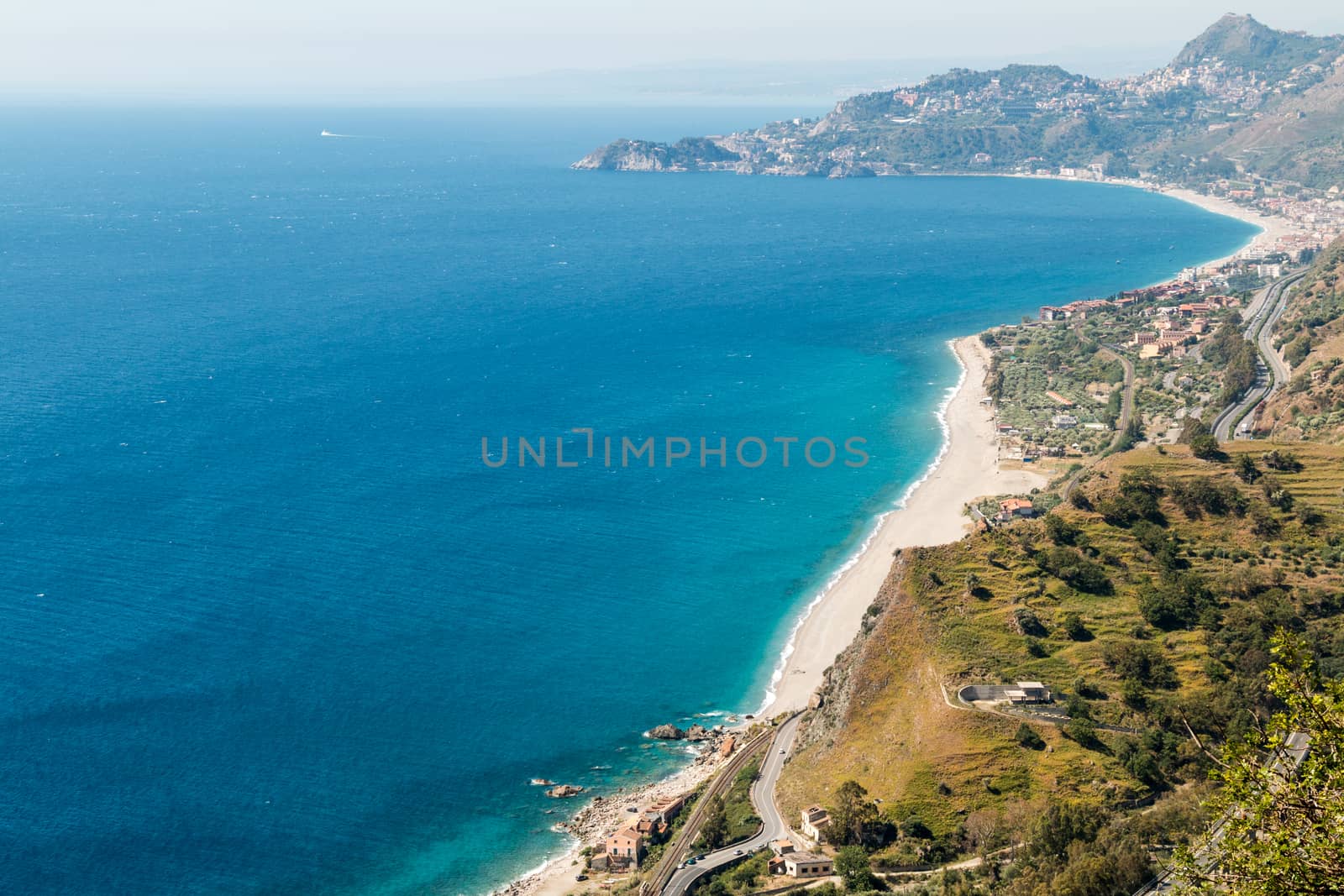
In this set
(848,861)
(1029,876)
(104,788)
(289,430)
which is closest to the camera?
(1029,876)

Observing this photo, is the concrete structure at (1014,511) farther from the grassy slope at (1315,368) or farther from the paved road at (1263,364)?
the grassy slope at (1315,368)

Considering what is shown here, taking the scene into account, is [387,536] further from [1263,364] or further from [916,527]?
[1263,364]

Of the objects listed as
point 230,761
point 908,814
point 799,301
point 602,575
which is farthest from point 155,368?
point 908,814

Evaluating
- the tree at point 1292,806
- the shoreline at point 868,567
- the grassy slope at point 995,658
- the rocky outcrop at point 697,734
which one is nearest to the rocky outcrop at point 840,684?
the grassy slope at point 995,658

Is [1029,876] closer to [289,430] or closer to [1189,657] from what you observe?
[1189,657]

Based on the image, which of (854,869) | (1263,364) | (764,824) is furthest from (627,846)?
(1263,364)

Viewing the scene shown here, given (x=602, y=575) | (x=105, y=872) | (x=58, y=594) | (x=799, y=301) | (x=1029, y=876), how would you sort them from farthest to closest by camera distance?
(x=799, y=301)
(x=602, y=575)
(x=58, y=594)
(x=105, y=872)
(x=1029, y=876)
